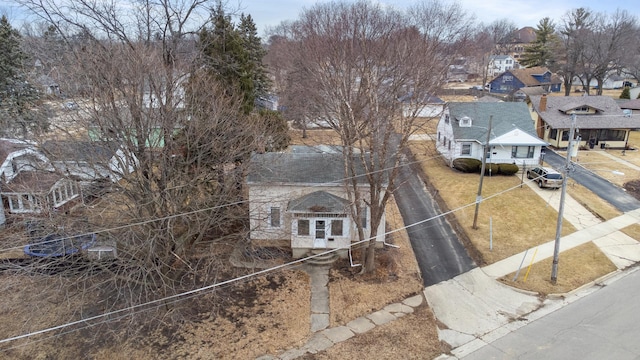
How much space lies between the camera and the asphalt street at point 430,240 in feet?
63.5

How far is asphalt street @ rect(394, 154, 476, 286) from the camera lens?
19344 millimetres

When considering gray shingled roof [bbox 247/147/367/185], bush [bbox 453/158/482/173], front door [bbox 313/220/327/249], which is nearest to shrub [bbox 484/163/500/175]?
bush [bbox 453/158/482/173]

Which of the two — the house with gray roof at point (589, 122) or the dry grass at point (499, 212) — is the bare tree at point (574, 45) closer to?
the house with gray roof at point (589, 122)

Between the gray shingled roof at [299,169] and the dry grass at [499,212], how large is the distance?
6875 millimetres

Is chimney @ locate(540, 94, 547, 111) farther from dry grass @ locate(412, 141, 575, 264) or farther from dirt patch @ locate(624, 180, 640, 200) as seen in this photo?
dry grass @ locate(412, 141, 575, 264)

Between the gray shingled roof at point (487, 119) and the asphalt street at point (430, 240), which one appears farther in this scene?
the gray shingled roof at point (487, 119)

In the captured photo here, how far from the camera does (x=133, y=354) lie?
44.9 feet

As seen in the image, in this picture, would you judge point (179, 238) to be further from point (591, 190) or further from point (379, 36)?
point (591, 190)

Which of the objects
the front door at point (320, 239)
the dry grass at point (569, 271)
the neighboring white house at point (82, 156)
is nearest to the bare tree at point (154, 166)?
the neighboring white house at point (82, 156)

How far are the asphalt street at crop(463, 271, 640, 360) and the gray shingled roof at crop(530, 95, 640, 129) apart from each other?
24762 mm

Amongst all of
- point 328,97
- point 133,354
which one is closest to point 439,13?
point 328,97

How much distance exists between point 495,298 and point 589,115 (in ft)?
98.2

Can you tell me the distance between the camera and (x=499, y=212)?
24984 millimetres

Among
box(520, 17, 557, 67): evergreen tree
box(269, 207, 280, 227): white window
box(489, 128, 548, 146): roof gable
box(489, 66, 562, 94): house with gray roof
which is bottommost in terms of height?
box(269, 207, 280, 227): white window
